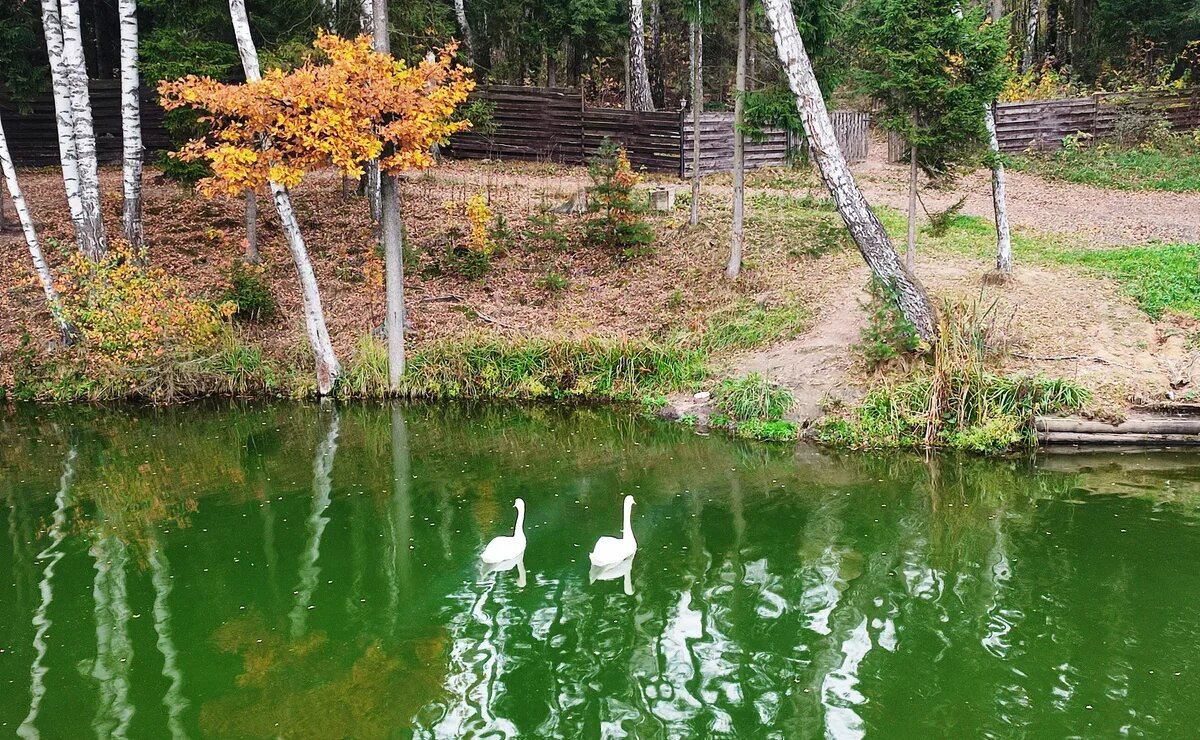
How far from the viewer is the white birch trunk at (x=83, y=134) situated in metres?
15.2

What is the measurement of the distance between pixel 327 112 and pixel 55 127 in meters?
15.9

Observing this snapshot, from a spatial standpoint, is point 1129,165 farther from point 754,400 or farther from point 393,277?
point 393,277

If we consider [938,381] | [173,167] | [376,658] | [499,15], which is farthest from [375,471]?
[499,15]

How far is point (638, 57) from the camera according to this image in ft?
87.2

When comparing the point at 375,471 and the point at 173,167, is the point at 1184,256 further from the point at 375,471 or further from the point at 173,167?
the point at 173,167

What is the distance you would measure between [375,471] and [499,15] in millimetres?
18878

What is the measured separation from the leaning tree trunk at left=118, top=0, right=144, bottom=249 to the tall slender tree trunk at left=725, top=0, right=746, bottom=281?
30.7ft

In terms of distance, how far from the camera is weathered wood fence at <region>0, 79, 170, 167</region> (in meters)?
24.9

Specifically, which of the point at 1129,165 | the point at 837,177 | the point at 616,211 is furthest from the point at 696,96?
the point at 1129,165

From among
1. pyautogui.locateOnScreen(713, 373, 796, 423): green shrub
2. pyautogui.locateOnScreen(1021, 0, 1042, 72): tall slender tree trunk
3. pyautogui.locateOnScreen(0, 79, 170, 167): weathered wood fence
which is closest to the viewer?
pyautogui.locateOnScreen(713, 373, 796, 423): green shrub

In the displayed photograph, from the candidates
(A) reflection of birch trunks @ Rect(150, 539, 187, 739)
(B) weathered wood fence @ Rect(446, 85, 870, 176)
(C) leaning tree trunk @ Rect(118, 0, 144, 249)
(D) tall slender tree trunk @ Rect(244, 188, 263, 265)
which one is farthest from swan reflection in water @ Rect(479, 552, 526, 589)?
(B) weathered wood fence @ Rect(446, 85, 870, 176)

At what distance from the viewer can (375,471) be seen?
41.1ft

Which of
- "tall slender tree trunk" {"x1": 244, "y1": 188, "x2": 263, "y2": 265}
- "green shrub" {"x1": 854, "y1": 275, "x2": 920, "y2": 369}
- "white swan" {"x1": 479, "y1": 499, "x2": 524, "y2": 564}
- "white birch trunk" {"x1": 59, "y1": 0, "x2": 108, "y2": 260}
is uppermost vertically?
"white birch trunk" {"x1": 59, "y1": 0, "x2": 108, "y2": 260}

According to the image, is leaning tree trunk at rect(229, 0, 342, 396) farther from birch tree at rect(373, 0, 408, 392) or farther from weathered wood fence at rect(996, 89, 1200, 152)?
weathered wood fence at rect(996, 89, 1200, 152)
